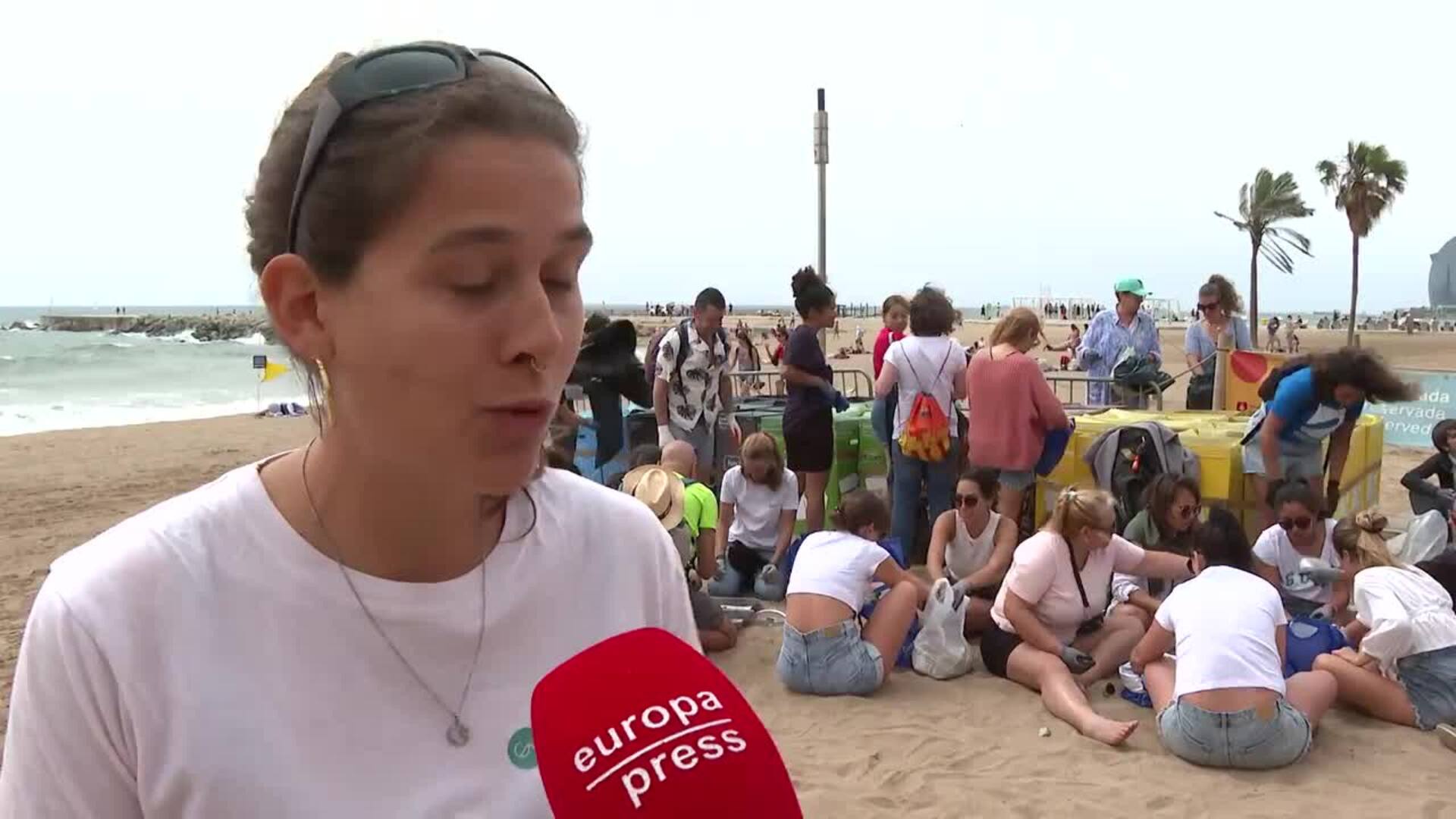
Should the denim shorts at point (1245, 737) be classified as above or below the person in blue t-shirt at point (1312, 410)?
below

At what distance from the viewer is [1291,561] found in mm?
5543

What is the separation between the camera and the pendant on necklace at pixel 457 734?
986 mm

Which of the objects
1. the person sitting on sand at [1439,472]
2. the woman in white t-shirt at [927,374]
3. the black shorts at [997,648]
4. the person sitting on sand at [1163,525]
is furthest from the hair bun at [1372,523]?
the woman in white t-shirt at [927,374]

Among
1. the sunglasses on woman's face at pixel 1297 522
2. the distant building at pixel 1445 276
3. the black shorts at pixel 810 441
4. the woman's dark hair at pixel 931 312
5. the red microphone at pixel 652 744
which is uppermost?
the distant building at pixel 1445 276

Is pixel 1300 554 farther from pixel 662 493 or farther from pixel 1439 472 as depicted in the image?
pixel 662 493

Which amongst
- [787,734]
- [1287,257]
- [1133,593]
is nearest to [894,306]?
[1133,593]

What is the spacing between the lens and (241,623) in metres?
0.94

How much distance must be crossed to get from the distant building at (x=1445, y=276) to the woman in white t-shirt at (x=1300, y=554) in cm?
9785

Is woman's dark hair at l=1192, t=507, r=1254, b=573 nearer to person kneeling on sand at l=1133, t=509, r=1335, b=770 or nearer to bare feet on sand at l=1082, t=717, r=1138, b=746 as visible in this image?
person kneeling on sand at l=1133, t=509, r=1335, b=770

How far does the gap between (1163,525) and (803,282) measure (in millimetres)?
2619

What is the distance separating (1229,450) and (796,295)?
2.77 meters

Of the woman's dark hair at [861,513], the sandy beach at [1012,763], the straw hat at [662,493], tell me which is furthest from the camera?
the straw hat at [662,493]

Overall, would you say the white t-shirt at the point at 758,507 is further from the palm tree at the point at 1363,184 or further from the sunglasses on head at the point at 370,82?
the palm tree at the point at 1363,184

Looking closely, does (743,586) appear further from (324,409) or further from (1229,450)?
(324,409)
